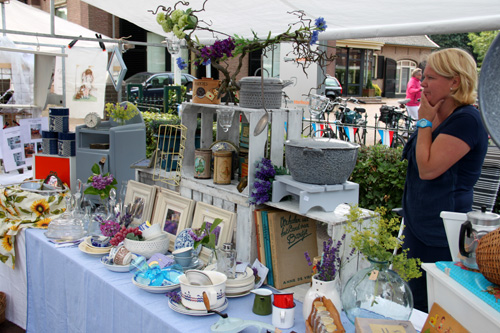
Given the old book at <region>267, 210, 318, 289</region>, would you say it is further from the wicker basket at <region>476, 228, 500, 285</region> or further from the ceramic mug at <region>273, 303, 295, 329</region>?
the wicker basket at <region>476, 228, 500, 285</region>

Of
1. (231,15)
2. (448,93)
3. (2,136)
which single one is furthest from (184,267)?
(231,15)

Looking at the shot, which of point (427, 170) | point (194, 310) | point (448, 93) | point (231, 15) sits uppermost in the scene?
point (231, 15)

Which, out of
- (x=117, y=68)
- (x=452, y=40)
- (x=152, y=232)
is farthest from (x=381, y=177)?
(x=452, y=40)

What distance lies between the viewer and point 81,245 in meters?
2.41

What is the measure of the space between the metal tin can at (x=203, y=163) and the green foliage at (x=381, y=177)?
1875mm

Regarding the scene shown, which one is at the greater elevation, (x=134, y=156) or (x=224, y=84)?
(x=224, y=84)

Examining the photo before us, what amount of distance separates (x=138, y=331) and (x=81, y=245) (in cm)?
76

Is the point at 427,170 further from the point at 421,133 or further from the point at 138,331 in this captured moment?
the point at 138,331

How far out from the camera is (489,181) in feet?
10.2

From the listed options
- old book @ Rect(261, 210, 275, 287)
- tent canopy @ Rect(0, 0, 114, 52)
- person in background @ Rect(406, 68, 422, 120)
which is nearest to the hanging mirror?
tent canopy @ Rect(0, 0, 114, 52)

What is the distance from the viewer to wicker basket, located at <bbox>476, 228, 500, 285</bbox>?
1104mm

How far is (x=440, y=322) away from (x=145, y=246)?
135cm

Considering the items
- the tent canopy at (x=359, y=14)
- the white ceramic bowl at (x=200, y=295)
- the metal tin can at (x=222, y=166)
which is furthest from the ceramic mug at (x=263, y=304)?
the tent canopy at (x=359, y=14)

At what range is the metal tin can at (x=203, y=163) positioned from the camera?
2.32 m
